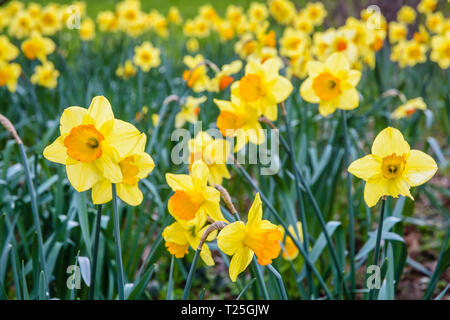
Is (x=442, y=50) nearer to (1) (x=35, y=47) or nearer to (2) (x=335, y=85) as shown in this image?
(2) (x=335, y=85)

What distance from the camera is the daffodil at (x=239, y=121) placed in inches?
57.9

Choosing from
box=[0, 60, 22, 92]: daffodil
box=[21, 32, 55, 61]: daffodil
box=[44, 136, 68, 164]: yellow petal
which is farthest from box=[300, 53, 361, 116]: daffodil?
box=[21, 32, 55, 61]: daffodil

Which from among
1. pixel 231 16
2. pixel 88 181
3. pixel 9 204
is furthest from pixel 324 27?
pixel 88 181

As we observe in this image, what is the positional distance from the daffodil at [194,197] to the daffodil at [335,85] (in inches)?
26.1

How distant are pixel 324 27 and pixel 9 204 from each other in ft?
19.5

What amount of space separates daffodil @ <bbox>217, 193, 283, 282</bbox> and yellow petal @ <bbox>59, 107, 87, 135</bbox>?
41 cm

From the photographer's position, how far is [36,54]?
3467mm

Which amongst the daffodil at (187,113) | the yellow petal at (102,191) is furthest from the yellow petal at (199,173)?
the daffodil at (187,113)

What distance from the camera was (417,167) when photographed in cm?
111

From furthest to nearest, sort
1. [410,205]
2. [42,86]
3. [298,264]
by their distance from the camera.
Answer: [42,86]
[298,264]
[410,205]

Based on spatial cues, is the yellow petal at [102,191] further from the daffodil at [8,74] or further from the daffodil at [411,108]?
the daffodil at [8,74]

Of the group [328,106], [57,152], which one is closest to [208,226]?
[57,152]

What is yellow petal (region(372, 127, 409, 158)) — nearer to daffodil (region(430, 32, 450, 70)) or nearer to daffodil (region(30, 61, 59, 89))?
daffodil (region(430, 32, 450, 70))
